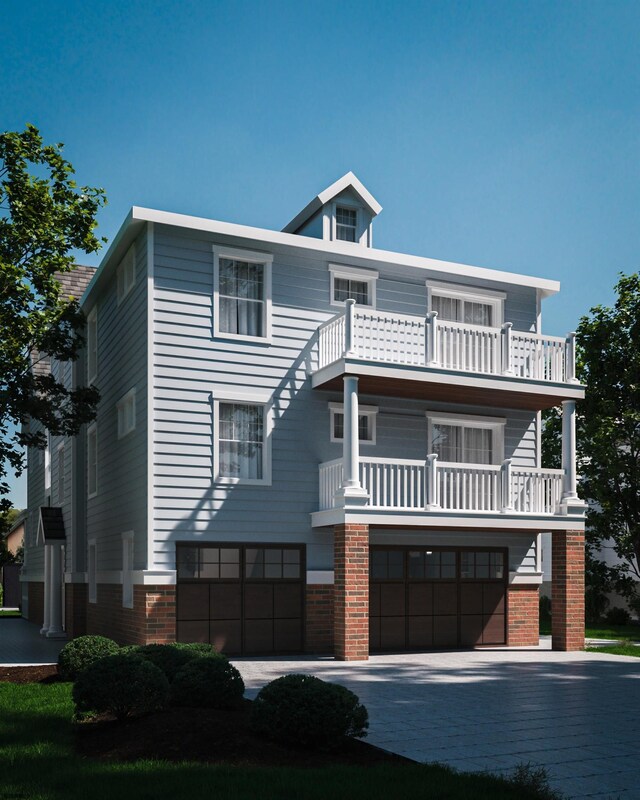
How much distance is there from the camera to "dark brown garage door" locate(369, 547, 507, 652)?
20.6 metres

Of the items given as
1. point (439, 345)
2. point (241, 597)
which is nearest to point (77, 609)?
point (241, 597)

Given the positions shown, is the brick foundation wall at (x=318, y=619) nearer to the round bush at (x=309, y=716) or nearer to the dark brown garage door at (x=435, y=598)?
the dark brown garage door at (x=435, y=598)

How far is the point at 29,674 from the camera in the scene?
15.5 m

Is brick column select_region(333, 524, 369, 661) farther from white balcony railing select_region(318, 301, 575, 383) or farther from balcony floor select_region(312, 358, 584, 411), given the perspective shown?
white balcony railing select_region(318, 301, 575, 383)

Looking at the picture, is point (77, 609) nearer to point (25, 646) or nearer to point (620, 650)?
point (25, 646)

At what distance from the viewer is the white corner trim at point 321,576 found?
19.8m

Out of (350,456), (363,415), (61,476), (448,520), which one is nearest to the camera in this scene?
(350,456)

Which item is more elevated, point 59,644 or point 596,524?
point 596,524

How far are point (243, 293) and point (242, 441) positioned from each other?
10.6 ft

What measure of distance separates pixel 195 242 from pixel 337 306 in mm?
3578

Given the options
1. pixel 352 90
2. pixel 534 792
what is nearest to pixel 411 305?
pixel 352 90

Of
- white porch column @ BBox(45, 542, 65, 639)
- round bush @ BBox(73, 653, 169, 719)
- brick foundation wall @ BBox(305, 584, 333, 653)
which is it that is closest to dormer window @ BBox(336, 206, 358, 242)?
brick foundation wall @ BBox(305, 584, 333, 653)

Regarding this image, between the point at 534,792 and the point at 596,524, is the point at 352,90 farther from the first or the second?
the point at 596,524

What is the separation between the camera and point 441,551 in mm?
21422
